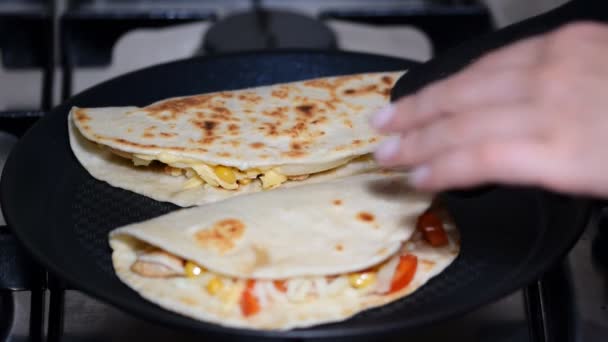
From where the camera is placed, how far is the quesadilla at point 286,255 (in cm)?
130

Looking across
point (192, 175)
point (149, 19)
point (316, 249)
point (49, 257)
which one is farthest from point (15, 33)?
point (316, 249)

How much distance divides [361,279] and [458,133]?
0.43 metres

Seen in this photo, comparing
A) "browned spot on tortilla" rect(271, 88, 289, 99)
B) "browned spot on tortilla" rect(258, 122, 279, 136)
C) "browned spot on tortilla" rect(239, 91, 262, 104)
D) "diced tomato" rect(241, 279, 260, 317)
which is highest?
"browned spot on tortilla" rect(271, 88, 289, 99)

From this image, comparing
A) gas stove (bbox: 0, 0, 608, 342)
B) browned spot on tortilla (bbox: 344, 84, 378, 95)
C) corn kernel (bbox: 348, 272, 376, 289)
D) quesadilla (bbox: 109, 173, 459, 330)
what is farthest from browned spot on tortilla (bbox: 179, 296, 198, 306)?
browned spot on tortilla (bbox: 344, 84, 378, 95)

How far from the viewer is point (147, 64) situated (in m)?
2.33

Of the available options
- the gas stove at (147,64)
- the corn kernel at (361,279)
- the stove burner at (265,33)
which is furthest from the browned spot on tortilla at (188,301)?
the stove burner at (265,33)

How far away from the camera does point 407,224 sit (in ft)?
4.64

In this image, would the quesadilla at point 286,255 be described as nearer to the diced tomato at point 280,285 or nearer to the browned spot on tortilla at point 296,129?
the diced tomato at point 280,285

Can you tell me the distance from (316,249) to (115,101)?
27.5 inches

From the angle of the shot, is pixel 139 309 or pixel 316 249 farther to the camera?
pixel 316 249

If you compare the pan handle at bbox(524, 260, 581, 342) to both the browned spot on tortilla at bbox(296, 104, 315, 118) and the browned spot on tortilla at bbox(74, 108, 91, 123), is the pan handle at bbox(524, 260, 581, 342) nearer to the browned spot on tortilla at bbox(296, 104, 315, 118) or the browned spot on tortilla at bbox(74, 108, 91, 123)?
the browned spot on tortilla at bbox(296, 104, 315, 118)

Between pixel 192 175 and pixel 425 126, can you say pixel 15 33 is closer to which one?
pixel 192 175

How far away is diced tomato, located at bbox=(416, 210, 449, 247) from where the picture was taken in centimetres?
146

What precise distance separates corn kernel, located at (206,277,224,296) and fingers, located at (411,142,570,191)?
1.56ft
